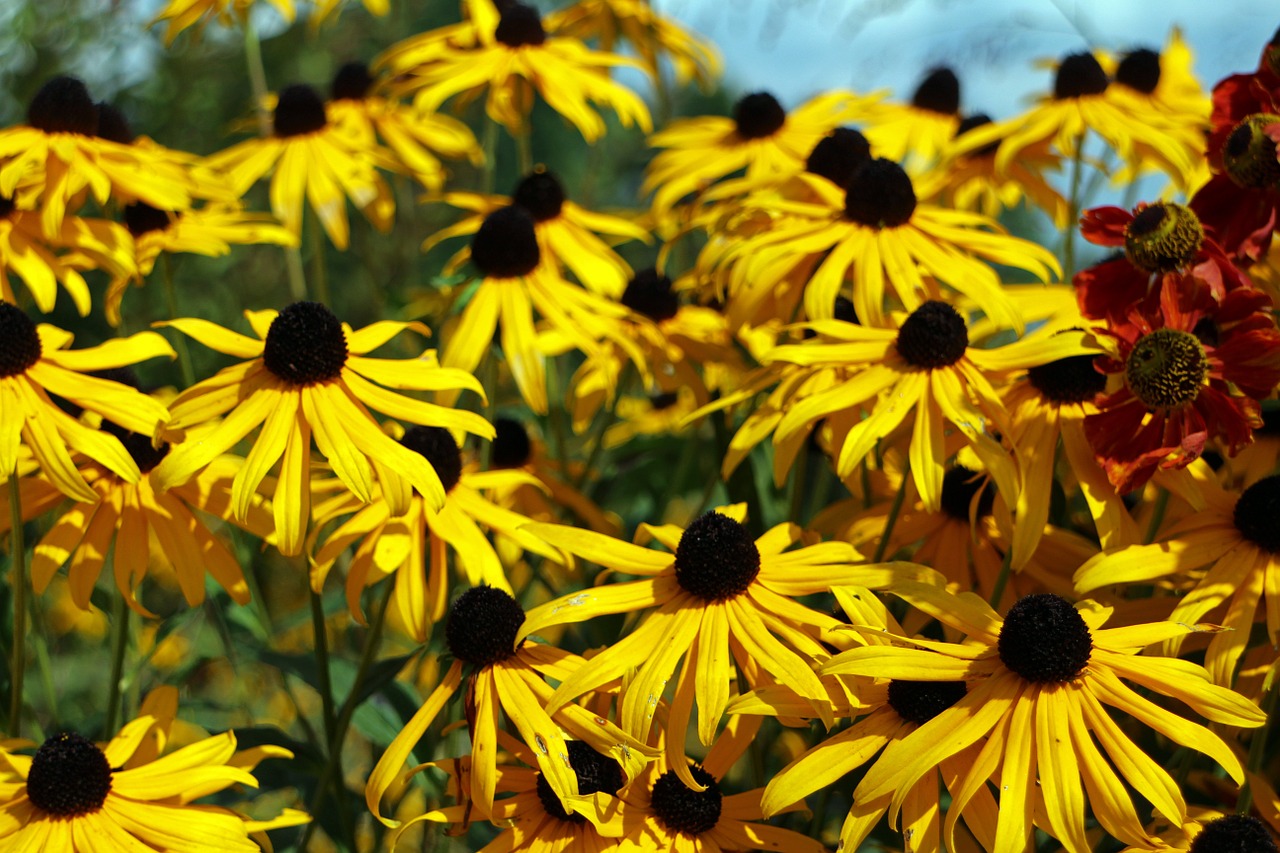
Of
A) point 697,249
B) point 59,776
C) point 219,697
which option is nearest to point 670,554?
point 59,776

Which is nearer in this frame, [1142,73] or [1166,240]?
[1166,240]

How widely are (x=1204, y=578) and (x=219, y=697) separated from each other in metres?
2.85

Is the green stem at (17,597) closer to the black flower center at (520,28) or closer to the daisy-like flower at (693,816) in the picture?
the daisy-like flower at (693,816)

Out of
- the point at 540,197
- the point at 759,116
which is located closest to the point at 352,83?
the point at 540,197

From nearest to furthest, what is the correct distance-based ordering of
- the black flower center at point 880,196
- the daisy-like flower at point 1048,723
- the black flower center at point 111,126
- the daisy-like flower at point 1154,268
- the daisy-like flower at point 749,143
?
the daisy-like flower at point 1048,723, the daisy-like flower at point 1154,268, the black flower center at point 880,196, the black flower center at point 111,126, the daisy-like flower at point 749,143

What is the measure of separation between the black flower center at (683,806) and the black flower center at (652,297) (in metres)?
0.92

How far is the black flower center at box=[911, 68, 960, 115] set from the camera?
7.82 feet

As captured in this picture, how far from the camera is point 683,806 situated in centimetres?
113

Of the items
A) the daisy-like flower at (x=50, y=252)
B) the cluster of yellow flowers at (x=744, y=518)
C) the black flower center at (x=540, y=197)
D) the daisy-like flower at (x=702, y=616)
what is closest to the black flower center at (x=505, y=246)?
the cluster of yellow flowers at (x=744, y=518)

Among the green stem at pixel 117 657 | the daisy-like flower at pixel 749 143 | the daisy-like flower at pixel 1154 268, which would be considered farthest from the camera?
the daisy-like flower at pixel 749 143

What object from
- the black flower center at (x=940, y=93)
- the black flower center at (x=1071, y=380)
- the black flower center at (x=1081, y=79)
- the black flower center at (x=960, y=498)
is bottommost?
the black flower center at (x=940, y=93)

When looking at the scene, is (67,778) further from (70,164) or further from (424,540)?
(70,164)

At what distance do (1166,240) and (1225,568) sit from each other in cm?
33

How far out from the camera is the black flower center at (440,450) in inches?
56.2
